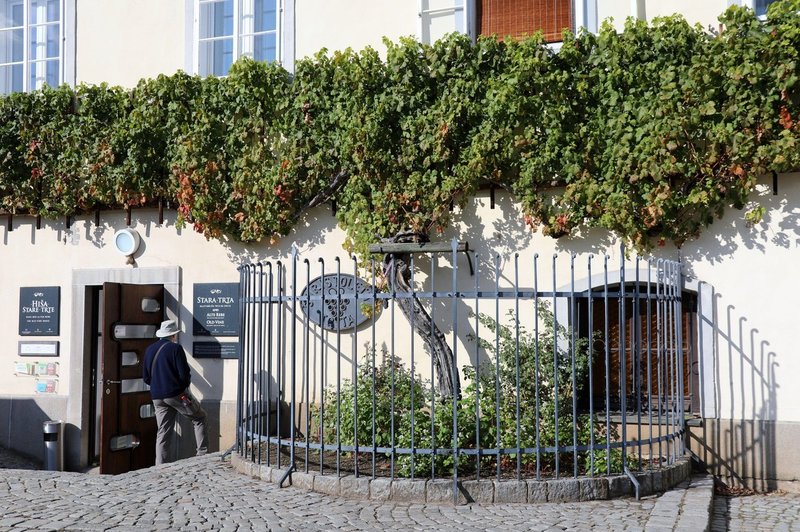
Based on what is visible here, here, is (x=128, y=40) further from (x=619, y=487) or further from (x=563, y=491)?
(x=619, y=487)

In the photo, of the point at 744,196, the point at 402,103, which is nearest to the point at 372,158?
the point at 402,103

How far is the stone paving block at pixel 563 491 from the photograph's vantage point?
7.09 meters

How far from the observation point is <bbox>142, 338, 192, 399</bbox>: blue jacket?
9.71m

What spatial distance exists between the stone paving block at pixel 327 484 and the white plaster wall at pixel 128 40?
572cm

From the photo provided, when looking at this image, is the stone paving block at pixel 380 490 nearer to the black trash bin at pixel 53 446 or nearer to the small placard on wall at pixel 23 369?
the black trash bin at pixel 53 446

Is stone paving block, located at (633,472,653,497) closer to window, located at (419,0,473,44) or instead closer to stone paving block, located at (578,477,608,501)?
stone paving block, located at (578,477,608,501)

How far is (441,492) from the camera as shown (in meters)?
7.09

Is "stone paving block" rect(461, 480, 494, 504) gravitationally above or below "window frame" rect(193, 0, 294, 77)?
below

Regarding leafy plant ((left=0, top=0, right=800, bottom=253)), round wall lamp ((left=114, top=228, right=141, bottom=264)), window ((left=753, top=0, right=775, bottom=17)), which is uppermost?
window ((left=753, top=0, right=775, bottom=17))

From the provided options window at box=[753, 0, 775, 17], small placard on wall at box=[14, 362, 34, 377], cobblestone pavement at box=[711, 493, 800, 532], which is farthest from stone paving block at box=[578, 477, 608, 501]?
small placard on wall at box=[14, 362, 34, 377]

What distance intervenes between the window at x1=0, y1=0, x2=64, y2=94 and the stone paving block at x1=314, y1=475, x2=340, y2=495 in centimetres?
682

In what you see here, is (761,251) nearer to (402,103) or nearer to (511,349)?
(511,349)

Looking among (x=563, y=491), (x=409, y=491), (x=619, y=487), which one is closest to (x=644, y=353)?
(x=619, y=487)

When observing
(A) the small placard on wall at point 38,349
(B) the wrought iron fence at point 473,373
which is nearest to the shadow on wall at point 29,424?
(A) the small placard on wall at point 38,349
